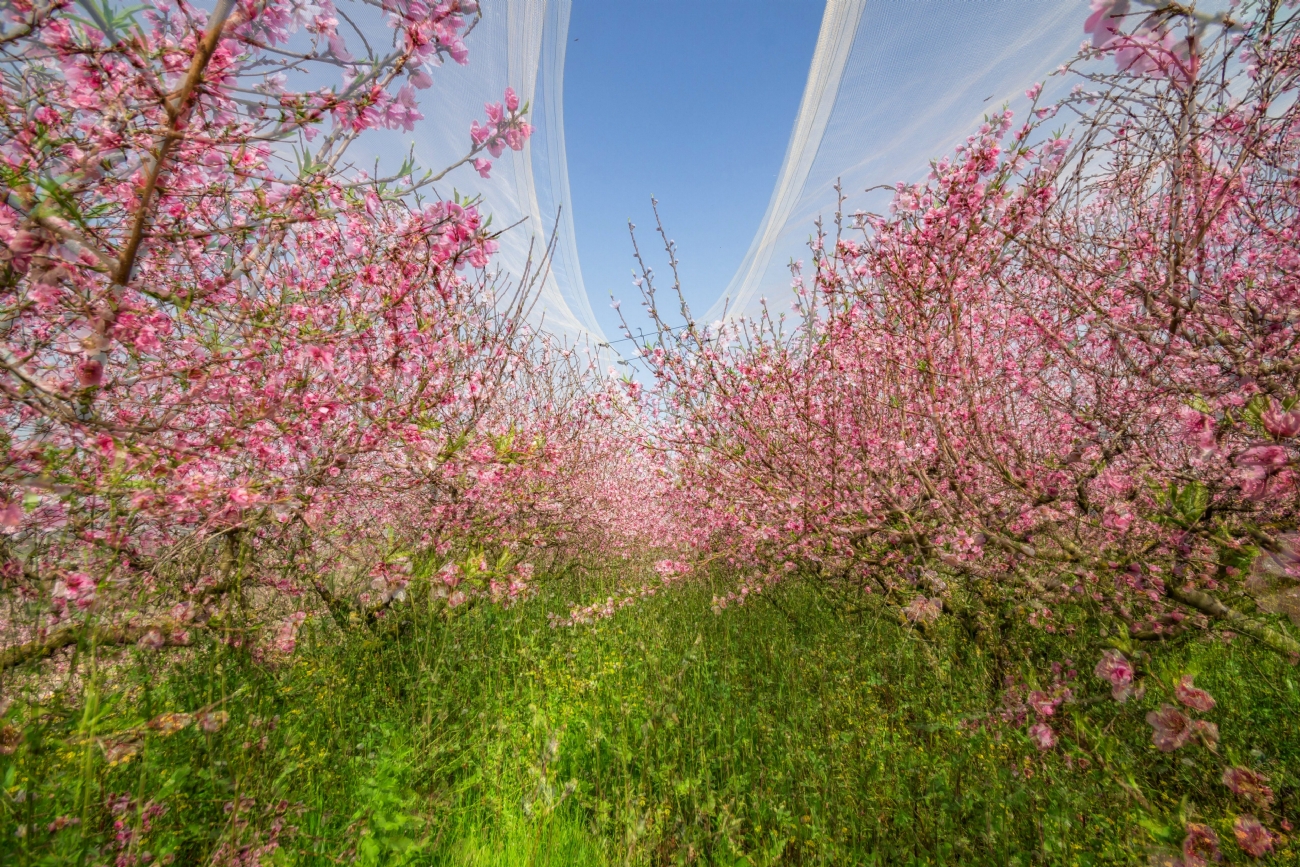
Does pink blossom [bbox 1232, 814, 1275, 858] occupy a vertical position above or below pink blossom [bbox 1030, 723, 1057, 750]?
above

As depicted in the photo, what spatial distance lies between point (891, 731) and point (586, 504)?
4.86 m

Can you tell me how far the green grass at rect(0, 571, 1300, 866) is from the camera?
5.50ft

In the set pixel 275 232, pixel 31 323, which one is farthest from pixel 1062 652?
pixel 31 323

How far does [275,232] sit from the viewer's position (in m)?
1.89

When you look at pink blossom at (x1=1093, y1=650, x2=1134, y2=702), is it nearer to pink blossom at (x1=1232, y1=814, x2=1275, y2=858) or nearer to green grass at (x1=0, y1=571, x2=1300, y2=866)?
green grass at (x1=0, y1=571, x2=1300, y2=866)

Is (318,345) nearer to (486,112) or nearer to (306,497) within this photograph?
(306,497)

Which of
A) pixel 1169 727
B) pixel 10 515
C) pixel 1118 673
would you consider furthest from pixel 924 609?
pixel 10 515

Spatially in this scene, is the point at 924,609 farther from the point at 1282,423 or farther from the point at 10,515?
the point at 10,515

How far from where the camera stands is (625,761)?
96.7 inches

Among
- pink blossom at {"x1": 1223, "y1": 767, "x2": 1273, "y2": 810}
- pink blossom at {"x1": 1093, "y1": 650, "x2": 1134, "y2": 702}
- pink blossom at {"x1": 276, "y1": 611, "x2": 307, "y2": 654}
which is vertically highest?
pink blossom at {"x1": 276, "y1": 611, "x2": 307, "y2": 654}

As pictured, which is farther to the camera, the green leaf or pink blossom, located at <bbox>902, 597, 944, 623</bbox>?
pink blossom, located at <bbox>902, 597, 944, 623</bbox>

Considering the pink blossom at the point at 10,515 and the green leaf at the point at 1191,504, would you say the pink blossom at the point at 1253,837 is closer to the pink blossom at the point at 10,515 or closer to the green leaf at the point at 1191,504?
the green leaf at the point at 1191,504

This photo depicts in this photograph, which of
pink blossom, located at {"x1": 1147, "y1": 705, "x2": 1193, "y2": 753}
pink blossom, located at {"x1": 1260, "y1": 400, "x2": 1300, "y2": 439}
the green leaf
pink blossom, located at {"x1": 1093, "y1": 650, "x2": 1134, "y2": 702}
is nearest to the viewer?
pink blossom, located at {"x1": 1260, "y1": 400, "x2": 1300, "y2": 439}

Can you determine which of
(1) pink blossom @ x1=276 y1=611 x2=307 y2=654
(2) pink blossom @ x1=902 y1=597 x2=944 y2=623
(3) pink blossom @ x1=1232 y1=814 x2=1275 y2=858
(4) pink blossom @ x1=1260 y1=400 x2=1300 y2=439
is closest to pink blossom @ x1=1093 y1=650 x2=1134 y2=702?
(3) pink blossom @ x1=1232 y1=814 x2=1275 y2=858
